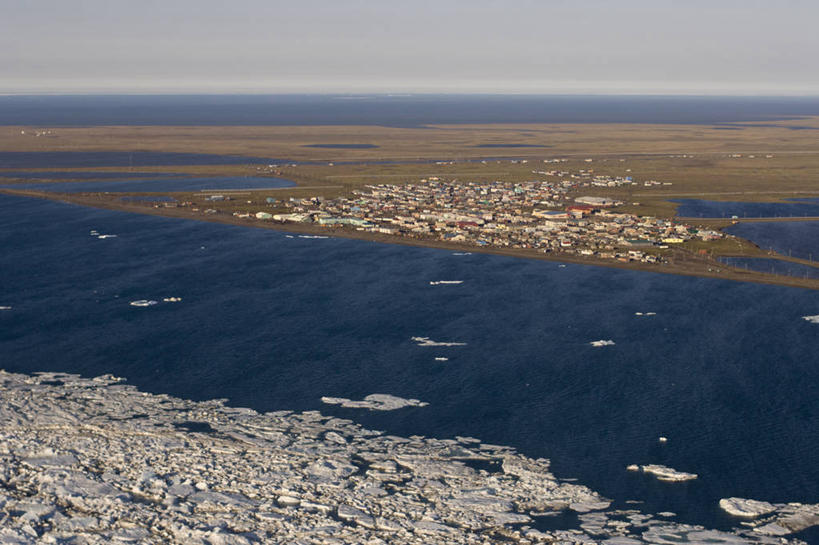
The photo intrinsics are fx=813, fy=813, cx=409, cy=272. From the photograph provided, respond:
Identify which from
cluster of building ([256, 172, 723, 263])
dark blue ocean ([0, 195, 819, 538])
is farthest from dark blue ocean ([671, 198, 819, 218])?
dark blue ocean ([0, 195, 819, 538])

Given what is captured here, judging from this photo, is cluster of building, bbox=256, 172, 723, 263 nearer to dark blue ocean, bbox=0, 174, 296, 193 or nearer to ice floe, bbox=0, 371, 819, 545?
dark blue ocean, bbox=0, 174, 296, 193

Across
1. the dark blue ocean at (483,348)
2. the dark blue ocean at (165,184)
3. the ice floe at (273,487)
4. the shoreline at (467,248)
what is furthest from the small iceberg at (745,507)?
the dark blue ocean at (165,184)

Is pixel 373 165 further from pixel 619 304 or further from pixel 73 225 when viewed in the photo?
pixel 619 304

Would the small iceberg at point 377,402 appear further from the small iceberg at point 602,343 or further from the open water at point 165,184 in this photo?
the open water at point 165,184

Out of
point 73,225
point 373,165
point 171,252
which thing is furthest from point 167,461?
point 373,165

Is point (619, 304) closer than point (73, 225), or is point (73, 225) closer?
point (619, 304)
